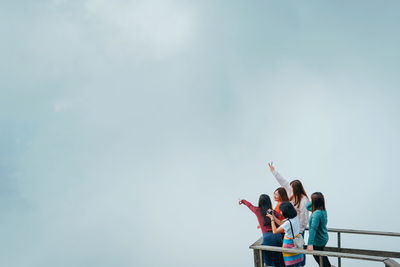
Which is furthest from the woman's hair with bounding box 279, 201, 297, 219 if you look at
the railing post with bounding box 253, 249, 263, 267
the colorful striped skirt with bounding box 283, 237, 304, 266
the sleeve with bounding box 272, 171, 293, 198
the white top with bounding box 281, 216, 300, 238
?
the sleeve with bounding box 272, 171, 293, 198

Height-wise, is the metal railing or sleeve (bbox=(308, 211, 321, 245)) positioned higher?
sleeve (bbox=(308, 211, 321, 245))

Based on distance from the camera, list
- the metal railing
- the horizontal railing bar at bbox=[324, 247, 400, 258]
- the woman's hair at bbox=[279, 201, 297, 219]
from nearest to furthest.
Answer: the metal railing < the woman's hair at bbox=[279, 201, 297, 219] < the horizontal railing bar at bbox=[324, 247, 400, 258]

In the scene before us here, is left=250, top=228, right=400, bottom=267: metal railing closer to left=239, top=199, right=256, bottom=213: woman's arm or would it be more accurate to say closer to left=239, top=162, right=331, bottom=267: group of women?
left=239, top=162, right=331, bottom=267: group of women

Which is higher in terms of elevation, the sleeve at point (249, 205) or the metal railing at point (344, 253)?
the sleeve at point (249, 205)

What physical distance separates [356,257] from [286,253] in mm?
1207

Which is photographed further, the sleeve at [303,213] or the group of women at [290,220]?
the sleeve at [303,213]

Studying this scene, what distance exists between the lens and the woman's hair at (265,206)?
659 cm

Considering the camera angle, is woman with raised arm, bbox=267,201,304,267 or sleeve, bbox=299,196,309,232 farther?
sleeve, bbox=299,196,309,232

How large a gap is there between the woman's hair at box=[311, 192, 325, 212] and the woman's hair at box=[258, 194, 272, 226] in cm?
81

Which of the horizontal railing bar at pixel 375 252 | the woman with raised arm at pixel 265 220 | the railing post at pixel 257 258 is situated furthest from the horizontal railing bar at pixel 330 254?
the horizontal railing bar at pixel 375 252

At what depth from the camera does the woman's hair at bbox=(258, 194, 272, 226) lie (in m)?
6.59

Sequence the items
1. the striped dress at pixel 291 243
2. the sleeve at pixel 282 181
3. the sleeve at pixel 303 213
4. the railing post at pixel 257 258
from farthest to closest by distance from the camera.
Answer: the sleeve at pixel 282 181
the sleeve at pixel 303 213
the railing post at pixel 257 258
the striped dress at pixel 291 243

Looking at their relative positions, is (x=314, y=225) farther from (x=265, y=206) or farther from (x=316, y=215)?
(x=265, y=206)

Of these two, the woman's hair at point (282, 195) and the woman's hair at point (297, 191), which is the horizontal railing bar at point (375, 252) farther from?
the woman's hair at point (282, 195)
